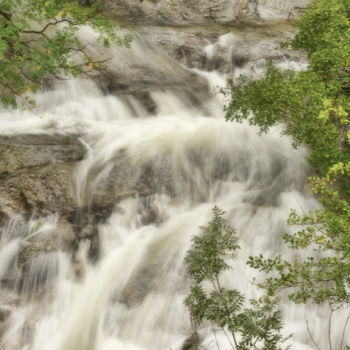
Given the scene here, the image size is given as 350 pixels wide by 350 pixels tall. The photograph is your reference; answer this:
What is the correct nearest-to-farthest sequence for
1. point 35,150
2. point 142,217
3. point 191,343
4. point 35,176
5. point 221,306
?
1. point 221,306
2. point 191,343
3. point 35,176
4. point 142,217
5. point 35,150

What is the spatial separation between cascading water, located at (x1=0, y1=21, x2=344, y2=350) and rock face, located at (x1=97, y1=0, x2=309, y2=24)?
279 inches

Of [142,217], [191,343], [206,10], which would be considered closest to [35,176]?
[142,217]

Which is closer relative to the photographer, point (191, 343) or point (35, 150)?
point (191, 343)

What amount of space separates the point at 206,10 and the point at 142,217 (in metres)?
15.4

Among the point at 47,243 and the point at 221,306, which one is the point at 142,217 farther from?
Answer: the point at 221,306

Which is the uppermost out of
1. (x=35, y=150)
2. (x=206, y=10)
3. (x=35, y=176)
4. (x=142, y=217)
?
(x=206, y=10)

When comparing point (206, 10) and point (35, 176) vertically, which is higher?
point (206, 10)

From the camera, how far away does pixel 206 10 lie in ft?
66.1

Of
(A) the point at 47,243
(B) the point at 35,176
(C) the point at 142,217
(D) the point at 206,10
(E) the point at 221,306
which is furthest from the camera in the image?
(D) the point at 206,10

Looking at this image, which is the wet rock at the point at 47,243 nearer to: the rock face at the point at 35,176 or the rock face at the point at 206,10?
the rock face at the point at 35,176

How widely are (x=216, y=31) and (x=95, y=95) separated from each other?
8.38m

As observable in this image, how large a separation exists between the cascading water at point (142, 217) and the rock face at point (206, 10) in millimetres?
7098

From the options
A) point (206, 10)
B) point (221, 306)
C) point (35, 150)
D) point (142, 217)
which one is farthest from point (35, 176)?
point (206, 10)

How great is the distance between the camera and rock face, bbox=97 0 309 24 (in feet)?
62.6
